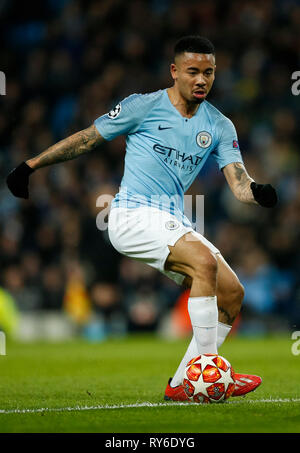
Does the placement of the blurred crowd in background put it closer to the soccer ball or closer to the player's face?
the player's face

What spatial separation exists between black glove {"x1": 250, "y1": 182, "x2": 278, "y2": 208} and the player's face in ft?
2.66

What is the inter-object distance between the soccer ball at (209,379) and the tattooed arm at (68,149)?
1.61 meters

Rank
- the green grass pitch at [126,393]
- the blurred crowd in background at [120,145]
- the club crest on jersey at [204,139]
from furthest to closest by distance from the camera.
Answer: the blurred crowd in background at [120,145] → the club crest on jersey at [204,139] → the green grass pitch at [126,393]

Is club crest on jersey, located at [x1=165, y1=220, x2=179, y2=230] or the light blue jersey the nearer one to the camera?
club crest on jersey, located at [x1=165, y1=220, x2=179, y2=230]

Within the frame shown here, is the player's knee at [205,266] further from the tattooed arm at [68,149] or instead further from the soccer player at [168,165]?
the tattooed arm at [68,149]

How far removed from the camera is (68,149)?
18.2ft

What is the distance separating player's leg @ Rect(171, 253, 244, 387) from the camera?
5.41 metres

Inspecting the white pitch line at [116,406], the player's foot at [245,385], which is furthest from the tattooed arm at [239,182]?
the white pitch line at [116,406]

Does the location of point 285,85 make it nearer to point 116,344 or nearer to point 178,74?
point 116,344

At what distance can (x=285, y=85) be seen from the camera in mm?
15102

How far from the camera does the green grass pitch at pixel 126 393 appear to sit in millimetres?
4219

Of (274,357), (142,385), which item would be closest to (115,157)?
(274,357)

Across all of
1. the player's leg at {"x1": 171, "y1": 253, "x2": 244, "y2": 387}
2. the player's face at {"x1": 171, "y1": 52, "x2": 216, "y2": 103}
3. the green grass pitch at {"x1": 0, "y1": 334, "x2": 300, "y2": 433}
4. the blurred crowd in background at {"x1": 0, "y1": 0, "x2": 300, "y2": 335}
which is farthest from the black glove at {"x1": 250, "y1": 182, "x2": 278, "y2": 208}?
the blurred crowd in background at {"x1": 0, "y1": 0, "x2": 300, "y2": 335}

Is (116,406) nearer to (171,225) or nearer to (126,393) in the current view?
(126,393)
